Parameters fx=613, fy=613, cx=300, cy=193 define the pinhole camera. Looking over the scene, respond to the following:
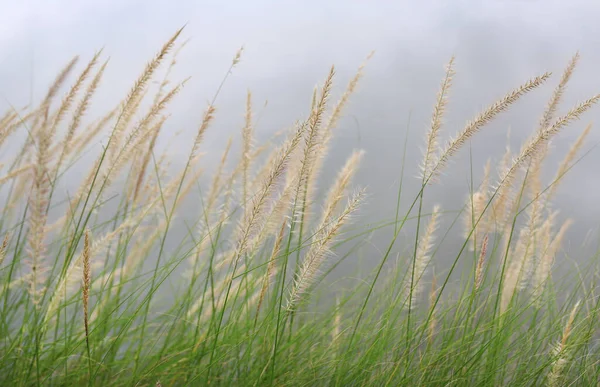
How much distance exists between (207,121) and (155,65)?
34 centimetres

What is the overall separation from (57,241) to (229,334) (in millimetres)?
1089

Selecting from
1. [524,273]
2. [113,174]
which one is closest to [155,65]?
[113,174]

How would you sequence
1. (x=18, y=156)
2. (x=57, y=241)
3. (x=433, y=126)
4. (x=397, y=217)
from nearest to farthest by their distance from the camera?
(x=433, y=126), (x=397, y=217), (x=57, y=241), (x=18, y=156)

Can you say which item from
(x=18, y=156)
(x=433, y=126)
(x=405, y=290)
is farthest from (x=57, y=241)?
(x=433, y=126)

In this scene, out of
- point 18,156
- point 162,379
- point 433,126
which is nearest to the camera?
point 433,126

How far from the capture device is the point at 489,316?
2.72 m

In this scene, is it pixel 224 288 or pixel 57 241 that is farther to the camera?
pixel 57 241

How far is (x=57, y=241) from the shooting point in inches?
118

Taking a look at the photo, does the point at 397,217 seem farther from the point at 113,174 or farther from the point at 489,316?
the point at 113,174

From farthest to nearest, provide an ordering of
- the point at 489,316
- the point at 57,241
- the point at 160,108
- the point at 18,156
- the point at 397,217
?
the point at 18,156 < the point at 57,241 < the point at 489,316 < the point at 397,217 < the point at 160,108

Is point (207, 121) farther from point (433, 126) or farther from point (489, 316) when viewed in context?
point (489, 316)

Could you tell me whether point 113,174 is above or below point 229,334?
above

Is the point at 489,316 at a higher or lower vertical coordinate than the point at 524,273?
lower

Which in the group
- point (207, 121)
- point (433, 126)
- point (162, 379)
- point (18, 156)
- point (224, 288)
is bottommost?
point (162, 379)
